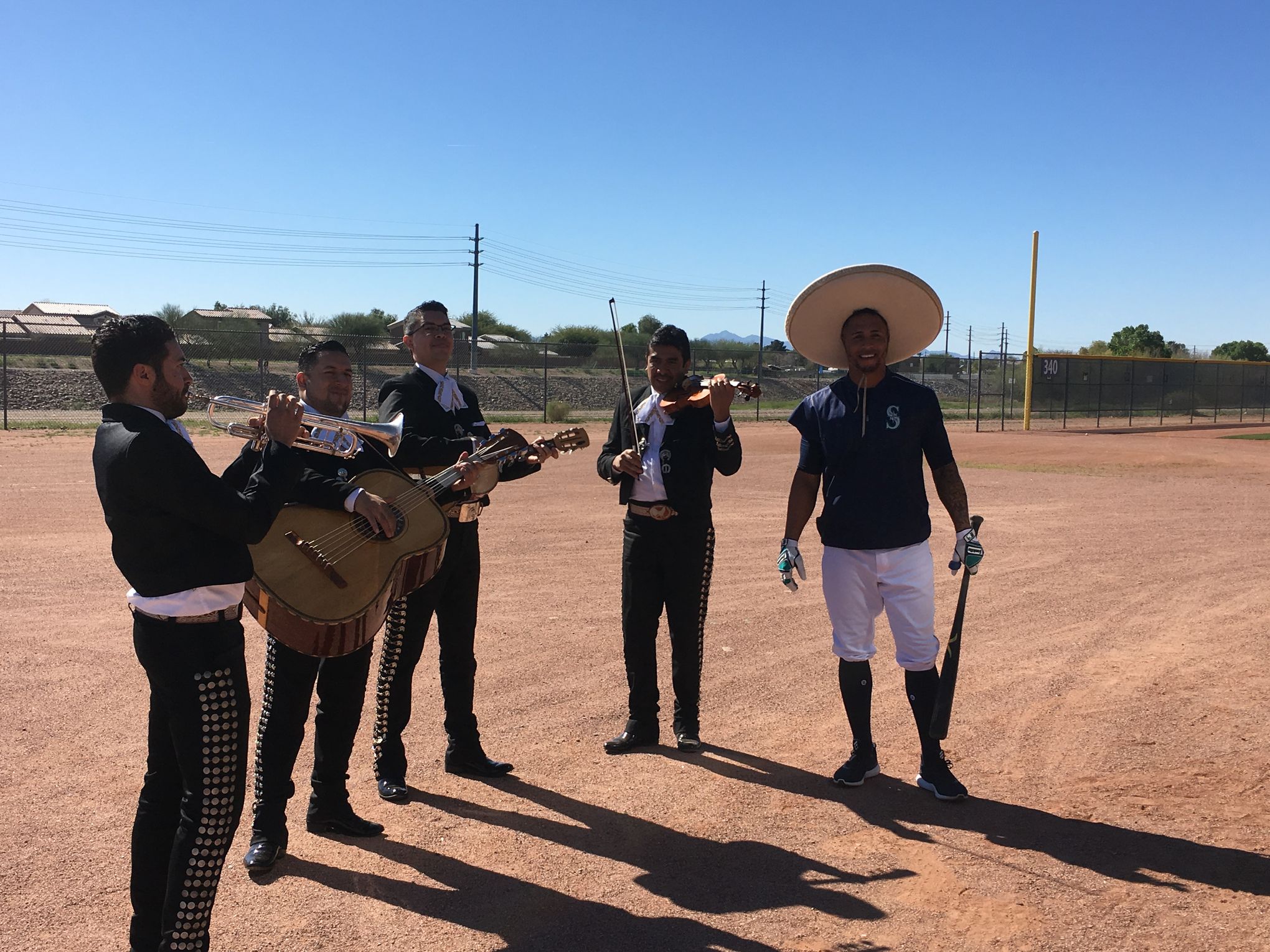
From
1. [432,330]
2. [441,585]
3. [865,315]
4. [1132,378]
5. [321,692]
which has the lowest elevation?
[321,692]

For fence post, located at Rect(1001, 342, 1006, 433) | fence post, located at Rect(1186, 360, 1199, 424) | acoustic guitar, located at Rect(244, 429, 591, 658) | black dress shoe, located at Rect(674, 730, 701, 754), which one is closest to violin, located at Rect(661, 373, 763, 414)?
acoustic guitar, located at Rect(244, 429, 591, 658)

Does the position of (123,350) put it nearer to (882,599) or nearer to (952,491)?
(882,599)

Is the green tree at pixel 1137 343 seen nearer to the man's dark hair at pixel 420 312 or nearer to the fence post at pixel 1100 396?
the fence post at pixel 1100 396

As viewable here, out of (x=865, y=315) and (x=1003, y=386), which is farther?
(x=1003, y=386)

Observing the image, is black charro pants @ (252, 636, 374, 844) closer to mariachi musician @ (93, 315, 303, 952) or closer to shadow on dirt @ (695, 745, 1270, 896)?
mariachi musician @ (93, 315, 303, 952)

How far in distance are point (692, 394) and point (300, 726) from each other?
2516 mm

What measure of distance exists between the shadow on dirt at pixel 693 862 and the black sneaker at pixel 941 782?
749mm

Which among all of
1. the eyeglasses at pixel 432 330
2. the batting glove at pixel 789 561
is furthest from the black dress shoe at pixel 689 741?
the eyeglasses at pixel 432 330

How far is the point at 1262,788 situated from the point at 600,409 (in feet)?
116

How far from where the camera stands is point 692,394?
17.8ft

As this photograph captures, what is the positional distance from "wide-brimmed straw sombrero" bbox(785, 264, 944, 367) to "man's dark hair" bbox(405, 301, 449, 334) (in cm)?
171

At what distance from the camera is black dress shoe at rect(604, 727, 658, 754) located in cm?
537

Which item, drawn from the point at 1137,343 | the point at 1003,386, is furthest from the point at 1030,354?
the point at 1137,343

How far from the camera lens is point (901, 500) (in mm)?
4738
